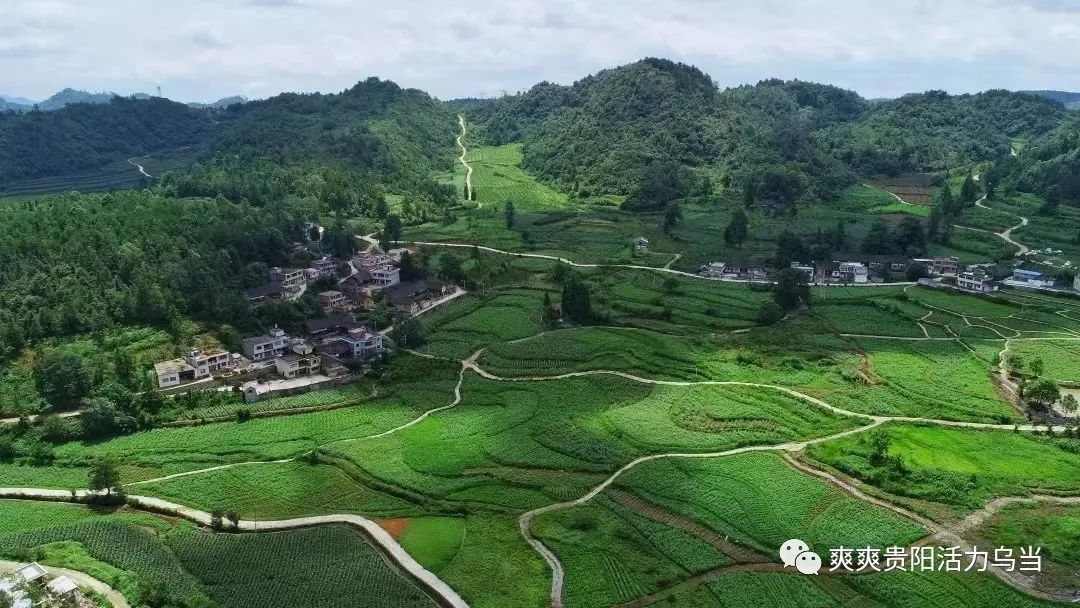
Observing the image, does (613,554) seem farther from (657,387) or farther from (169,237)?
(169,237)

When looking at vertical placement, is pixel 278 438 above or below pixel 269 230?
below

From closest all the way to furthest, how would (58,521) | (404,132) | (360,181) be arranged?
1. (58,521)
2. (360,181)
3. (404,132)

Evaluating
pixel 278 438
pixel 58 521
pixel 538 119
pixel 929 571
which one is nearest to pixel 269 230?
pixel 278 438

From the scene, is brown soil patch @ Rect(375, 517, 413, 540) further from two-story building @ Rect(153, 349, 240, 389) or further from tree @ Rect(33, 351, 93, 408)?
tree @ Rect(33, 351, 93, 408)

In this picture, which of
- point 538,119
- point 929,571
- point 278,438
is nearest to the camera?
point 929,571

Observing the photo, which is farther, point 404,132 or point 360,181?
point 404,132

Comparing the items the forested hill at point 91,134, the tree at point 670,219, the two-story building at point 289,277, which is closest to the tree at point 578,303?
the two-story building at point 289,277
